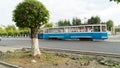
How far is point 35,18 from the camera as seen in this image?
11.9 metres

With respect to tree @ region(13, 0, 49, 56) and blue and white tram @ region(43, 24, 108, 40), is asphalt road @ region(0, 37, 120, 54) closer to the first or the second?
blue and white tram @ region(43, 24, 108, 40)

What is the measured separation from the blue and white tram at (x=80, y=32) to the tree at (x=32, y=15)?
61.1 ft

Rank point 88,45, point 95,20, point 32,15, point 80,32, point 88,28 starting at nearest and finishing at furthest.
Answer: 1. point 32,15
2. point 88,45
3. point 88,28
4. point 80,32
5. point 95,20

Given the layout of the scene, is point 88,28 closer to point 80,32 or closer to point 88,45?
point 80,32

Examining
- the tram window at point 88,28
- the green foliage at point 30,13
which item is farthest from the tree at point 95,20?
the green foliage at point 30,13

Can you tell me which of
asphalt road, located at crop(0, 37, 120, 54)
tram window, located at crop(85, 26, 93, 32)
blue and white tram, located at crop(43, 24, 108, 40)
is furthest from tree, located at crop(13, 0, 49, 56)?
tram window, located at crop(85, 26, 93, 32)

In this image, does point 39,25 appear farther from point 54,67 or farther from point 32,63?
point 54,67

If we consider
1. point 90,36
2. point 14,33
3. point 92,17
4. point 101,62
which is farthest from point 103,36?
point 14,33

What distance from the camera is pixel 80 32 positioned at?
104ft

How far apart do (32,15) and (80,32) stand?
2062 cm

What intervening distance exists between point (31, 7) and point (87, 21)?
58.9 m

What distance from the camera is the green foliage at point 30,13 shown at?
38.3ft

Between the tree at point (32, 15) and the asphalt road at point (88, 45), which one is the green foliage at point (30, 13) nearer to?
the tree at point (32, 15)

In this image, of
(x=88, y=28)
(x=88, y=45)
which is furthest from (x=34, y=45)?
(x=88, y=28)
